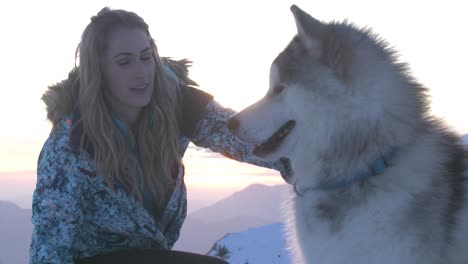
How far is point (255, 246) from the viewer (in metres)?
5.71

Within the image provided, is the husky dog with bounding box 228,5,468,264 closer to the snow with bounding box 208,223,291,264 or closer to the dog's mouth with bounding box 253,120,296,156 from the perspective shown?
the dog's mouth with bounding box 253,120,296,156

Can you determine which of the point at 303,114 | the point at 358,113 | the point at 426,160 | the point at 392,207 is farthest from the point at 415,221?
the point at 303,114

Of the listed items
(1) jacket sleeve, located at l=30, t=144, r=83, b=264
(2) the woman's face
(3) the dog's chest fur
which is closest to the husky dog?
(3) the dog's chest fur

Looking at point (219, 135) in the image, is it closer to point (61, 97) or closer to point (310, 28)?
point (61, 97)

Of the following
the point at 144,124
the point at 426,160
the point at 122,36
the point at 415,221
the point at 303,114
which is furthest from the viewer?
the point at 144,124

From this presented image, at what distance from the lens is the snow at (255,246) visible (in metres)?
5.28

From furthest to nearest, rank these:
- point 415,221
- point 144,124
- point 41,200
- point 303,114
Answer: point 144,124 < point 41,200 < point 303,114 < point 415,221

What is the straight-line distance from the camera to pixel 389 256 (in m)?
2.07

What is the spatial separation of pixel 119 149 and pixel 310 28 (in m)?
1.27

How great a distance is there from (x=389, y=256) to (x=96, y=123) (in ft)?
5.30

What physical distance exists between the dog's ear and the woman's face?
96 cm

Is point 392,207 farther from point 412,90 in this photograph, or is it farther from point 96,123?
point 96,123

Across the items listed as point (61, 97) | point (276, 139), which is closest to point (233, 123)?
point (276, 139)

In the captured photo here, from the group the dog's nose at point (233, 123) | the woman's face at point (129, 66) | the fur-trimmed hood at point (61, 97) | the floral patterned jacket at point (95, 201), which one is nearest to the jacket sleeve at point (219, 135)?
the floral patterned jacket at point (95, 201)
